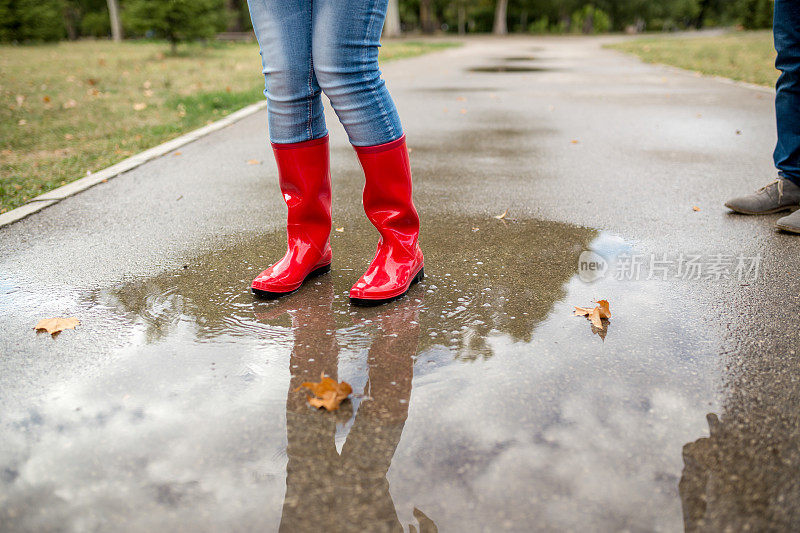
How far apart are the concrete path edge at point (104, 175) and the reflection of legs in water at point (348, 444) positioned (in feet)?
7.30

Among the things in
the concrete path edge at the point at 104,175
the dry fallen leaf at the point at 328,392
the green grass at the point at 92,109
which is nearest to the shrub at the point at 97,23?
the green grass at the point at 92,109

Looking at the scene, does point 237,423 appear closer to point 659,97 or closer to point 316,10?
point 316,10

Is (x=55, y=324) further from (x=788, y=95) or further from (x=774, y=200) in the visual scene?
(x=788, y=95)

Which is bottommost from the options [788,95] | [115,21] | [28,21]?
[788,95]

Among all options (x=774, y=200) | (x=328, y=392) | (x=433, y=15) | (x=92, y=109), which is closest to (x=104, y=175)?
(x=328, y=392)

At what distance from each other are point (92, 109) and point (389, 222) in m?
6.28

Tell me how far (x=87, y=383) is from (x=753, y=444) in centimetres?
179

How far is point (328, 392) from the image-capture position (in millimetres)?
1799

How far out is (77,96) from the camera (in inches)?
332

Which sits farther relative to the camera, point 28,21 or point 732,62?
point 28,21

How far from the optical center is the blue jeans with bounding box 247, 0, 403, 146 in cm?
214

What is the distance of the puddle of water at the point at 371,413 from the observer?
142 cm

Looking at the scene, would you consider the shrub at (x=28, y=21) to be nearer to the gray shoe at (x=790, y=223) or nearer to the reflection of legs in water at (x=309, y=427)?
the reflection of legs in water at (x=309, y=427)

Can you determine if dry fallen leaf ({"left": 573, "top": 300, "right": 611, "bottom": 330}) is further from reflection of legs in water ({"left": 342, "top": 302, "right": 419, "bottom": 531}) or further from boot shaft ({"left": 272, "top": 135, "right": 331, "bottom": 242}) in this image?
boot shaft ({"left": 272, "top": 135, "right": 331, "bottom": 242})
